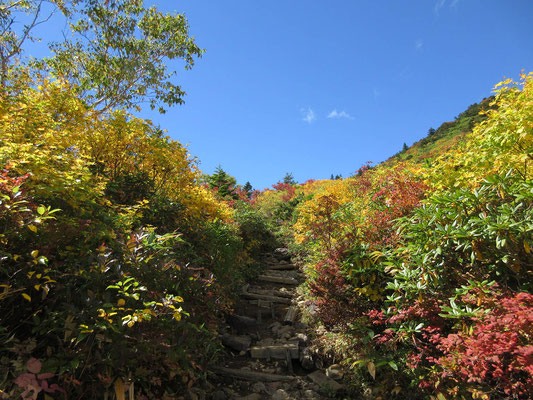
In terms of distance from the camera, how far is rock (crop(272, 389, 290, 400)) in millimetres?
3194

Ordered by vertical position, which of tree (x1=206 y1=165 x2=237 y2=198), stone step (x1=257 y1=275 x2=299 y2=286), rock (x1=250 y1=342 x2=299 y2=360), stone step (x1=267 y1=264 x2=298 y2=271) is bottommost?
rock (x1=250 y1=342 x2=299 y2=360)

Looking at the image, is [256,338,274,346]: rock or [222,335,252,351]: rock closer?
[222,335,252,351]: rock

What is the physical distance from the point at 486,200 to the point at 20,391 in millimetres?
Answer: 3491

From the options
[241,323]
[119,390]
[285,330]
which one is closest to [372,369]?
[285,330]

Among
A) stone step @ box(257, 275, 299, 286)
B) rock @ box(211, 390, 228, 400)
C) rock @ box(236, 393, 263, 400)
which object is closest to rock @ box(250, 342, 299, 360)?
rock @ box(236, 393, 263, 400)

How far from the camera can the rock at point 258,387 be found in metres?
3.35

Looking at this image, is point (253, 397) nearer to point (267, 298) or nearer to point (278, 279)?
point (267, 298)

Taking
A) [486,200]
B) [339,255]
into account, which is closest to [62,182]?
[339,255]

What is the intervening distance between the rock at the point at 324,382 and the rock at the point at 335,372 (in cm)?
7

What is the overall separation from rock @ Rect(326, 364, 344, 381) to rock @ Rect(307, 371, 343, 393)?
0.07 meters

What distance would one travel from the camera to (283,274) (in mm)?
7582

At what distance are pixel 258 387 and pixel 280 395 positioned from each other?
0.30 metres

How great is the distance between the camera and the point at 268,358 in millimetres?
4031

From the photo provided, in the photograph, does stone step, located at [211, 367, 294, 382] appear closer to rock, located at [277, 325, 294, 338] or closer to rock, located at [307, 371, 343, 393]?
rock, located at [307, 371, 343, 393]
